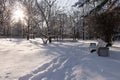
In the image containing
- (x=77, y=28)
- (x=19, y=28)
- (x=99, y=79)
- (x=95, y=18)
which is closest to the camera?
(x=99, y=79)

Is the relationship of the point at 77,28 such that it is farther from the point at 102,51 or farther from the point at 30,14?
the point at 102,51

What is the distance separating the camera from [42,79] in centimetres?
868

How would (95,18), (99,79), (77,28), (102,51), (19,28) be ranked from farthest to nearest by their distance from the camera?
(19,28), (77,28), (95,18), (102,51), (99,79)

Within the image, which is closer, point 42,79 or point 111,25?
point 42,79

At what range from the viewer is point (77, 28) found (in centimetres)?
7788

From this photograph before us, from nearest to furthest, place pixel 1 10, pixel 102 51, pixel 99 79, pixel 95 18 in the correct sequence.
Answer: pixel 99 79 < pixel 102 51 < pixel 1 10 < pixel 95 18

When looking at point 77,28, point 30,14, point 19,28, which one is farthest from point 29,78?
point 19,28

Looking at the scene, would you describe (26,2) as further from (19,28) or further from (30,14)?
(19,28)

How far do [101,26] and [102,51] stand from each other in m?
13.6

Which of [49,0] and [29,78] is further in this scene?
[49,0]

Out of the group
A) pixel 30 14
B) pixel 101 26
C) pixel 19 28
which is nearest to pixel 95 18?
pixel 101 26

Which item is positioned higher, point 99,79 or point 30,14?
point 30,14

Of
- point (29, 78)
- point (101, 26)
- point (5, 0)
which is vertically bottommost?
point (29, 78)

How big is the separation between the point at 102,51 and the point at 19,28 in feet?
322
